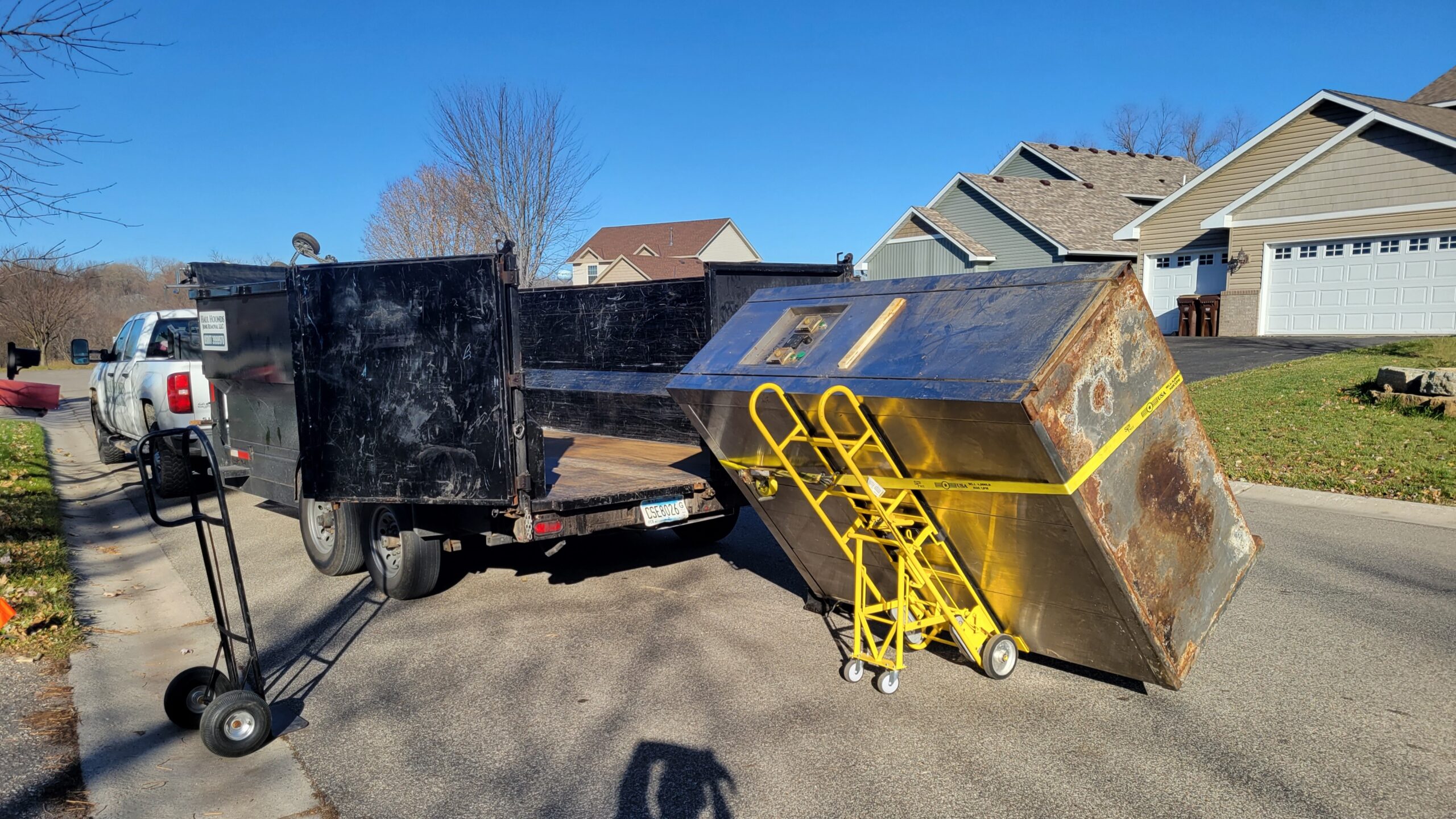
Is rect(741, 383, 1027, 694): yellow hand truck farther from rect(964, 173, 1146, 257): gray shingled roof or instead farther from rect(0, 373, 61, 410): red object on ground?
rect(964, 173, 1146, 257): gray shingled roof

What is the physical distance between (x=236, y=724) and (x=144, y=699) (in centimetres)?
112

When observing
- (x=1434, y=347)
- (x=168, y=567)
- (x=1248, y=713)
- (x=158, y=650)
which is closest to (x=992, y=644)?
(x=1248, y=713)

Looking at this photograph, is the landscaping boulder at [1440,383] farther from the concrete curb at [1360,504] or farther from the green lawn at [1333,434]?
the concrete curb at [1360,504]

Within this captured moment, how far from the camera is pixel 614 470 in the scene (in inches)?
260

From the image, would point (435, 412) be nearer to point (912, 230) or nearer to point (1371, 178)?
point (1371, 178)

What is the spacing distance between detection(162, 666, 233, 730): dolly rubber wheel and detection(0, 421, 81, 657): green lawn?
5.09ft

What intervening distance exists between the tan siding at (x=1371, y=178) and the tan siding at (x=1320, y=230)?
26 cm

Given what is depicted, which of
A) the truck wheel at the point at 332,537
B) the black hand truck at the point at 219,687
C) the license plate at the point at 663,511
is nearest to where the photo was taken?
the black hand truck at the point at 219,687

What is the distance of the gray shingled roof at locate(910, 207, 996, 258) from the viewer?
3025 cm

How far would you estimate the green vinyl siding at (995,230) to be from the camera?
29219 millimetres

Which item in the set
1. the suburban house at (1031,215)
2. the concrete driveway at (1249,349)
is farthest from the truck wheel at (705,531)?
the suburban house at (1031,215)

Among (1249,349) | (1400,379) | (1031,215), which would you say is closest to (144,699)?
(1400,379)

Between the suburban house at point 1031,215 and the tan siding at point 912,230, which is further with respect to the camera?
the tan siding at point 912,230

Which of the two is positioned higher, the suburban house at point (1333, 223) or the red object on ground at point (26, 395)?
the suburban house at point (1333, 223)
